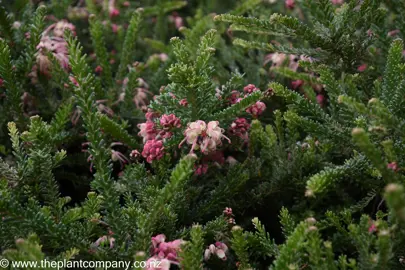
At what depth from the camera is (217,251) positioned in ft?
3.48

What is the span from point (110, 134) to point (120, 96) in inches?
10.2

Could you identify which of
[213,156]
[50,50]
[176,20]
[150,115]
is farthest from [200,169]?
[176,20]

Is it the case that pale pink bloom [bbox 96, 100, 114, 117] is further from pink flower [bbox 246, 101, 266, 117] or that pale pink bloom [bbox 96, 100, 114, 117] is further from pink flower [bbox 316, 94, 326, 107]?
pink flower [bbox 316, 94, 326, 107]

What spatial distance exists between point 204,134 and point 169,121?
9cm

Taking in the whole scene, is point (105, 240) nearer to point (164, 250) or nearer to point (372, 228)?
point (164, 250)

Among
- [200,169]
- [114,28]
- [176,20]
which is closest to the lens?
[200,169]

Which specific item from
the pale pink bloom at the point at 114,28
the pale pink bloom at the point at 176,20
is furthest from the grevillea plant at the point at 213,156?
the pale pink bloom at the point at 176,20

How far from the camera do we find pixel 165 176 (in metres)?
1.15

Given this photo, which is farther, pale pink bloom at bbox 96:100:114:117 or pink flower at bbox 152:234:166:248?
pale pink bloom at bbox 96:100:114:117

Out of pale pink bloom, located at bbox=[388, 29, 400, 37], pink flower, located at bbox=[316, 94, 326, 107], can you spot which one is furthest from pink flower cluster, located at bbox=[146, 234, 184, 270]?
pale pink bloom, located at bbox=[388, 29, 400, 37]

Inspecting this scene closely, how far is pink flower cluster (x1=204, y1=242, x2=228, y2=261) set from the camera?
1.05m

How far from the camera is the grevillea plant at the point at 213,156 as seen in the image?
0.92m

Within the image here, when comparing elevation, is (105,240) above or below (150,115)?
below

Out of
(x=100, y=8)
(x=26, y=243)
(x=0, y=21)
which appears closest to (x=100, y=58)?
(x=0, y=21)
